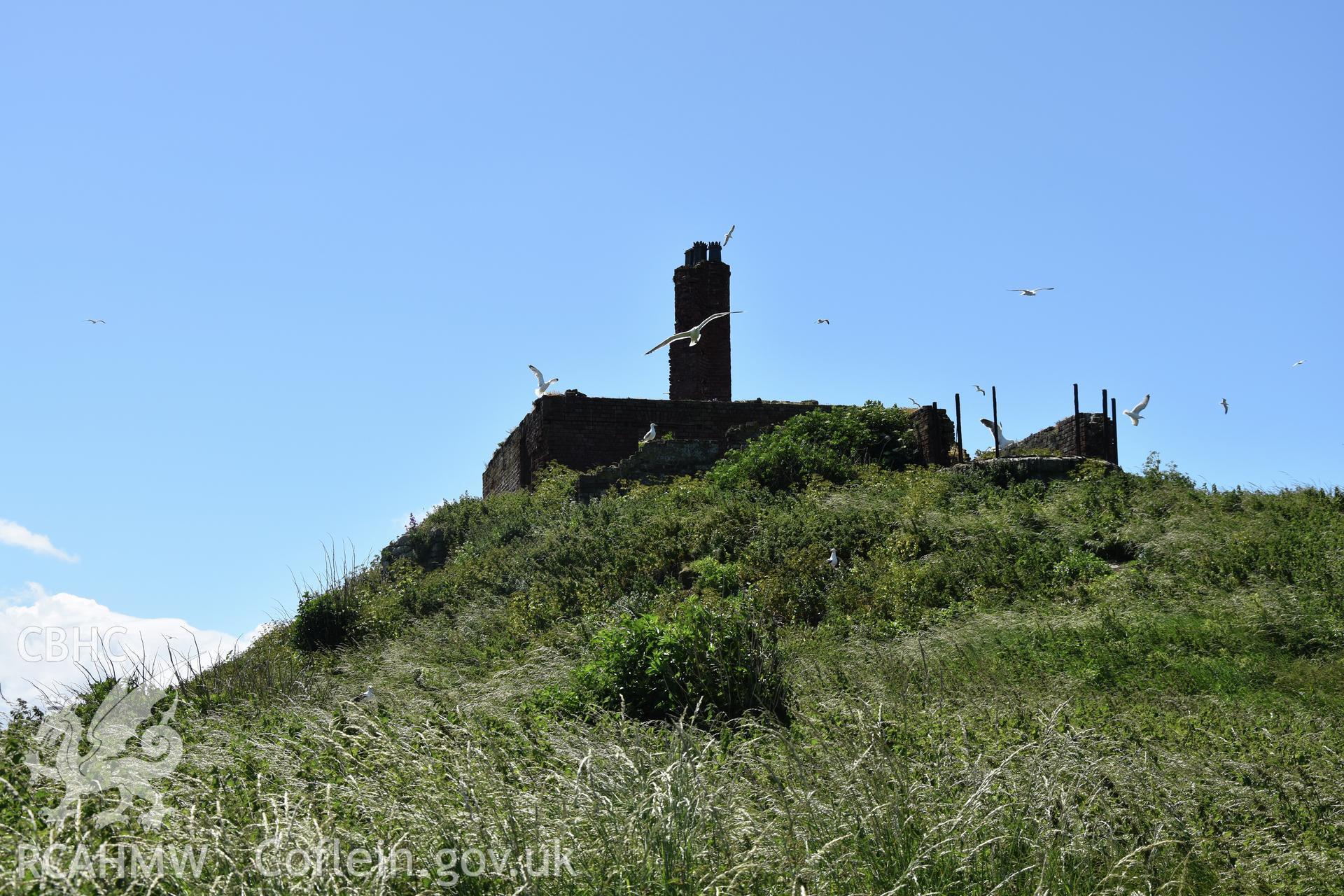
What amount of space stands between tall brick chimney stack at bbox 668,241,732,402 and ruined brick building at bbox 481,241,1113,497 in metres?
0.02

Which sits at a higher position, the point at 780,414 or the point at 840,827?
the point at 780,414

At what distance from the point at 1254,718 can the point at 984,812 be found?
3511 millimetres

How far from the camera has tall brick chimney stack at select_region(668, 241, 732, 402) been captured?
2605 centimetres

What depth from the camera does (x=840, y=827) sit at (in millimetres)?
5172

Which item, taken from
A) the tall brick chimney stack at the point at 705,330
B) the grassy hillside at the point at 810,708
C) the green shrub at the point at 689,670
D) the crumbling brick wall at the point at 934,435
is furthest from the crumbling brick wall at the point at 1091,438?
the green shrub at the point at 689,670

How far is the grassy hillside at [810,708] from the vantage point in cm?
495

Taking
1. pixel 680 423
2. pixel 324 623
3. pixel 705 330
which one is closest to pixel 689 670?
pixel 324 623

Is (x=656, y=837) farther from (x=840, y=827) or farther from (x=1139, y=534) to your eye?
(x=1139, y=534)

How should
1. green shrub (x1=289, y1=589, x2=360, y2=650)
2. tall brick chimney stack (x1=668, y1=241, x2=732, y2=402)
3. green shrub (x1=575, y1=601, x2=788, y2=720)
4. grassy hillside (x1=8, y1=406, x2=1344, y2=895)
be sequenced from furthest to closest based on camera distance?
tall brick chimney stack (x1=668, y1=241, x2=732, y2=402) → green shrub (x1=289, y1=589, x2=360, y2=650) → green shrub (x1=575, y1=601, x2=788, y2=720) → grassy hillside (x1=8, y1=406, x2=1344, y2=895)

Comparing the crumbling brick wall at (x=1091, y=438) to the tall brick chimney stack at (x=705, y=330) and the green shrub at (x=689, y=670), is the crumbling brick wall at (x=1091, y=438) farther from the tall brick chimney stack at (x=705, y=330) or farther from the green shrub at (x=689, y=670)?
the green shrub at (x=689, y=670)

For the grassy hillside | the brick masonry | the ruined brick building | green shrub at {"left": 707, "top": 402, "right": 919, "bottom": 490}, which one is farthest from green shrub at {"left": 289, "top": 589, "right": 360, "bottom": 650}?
the brick masonry

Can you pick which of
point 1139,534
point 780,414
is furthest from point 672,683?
point 780,414

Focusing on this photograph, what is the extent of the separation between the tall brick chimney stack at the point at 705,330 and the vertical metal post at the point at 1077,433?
29.2 ft

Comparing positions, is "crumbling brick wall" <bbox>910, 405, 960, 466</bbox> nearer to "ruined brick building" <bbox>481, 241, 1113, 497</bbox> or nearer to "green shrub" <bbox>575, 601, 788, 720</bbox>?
"ruined brick building" <bbox>481, 241, 1113, 497</bbox>
